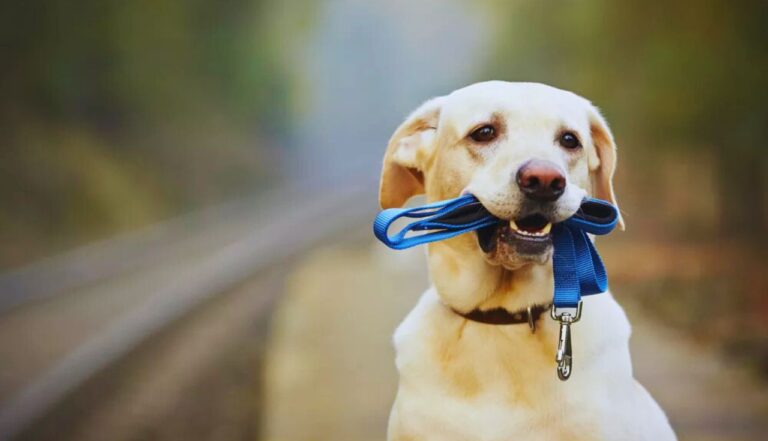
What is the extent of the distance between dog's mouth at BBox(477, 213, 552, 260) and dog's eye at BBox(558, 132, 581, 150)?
0.59ft

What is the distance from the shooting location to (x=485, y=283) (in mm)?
1571

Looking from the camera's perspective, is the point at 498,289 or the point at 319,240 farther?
the point at 319,240

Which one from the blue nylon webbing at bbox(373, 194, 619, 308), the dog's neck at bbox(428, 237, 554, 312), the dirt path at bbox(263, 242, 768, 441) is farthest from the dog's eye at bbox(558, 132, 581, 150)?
the dirt path at bbox(263, 242, 768, 441)

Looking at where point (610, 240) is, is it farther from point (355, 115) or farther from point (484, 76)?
point (355, 115)

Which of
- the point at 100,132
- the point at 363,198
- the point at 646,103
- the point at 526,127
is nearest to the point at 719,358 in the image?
the point at 646,103

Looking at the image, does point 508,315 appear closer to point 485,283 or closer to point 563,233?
point 485,283

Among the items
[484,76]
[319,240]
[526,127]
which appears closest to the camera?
[526,127]

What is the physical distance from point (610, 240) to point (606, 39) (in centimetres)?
59

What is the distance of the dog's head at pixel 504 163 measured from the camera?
1.39 m

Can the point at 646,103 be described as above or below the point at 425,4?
below

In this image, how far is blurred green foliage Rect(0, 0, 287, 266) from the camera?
2393mm

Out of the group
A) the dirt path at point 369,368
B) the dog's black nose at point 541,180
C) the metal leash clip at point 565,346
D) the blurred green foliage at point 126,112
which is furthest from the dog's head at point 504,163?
the blurred green foliage at point 126,112

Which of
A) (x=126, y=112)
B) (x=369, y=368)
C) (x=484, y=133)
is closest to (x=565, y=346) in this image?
(x=484, y=133)

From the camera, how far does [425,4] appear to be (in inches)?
94.3
